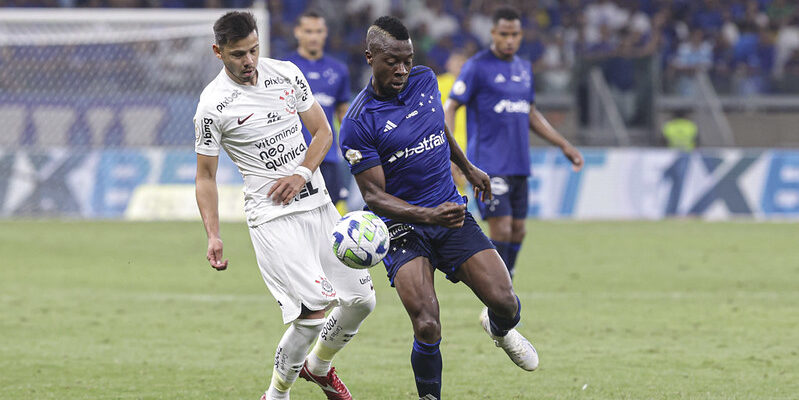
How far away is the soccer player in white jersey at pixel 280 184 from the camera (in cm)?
605

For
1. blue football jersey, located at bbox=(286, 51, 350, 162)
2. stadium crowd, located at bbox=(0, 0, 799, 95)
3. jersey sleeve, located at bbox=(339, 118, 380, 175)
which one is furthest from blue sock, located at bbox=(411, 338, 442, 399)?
stadium crowd, located at bbox=(0, 0, 799, 95)

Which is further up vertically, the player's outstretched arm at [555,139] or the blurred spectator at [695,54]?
the player's outstretched arm at [555,139]

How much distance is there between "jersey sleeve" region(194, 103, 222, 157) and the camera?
19.9ft

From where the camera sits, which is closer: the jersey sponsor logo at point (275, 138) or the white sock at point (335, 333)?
the jersey sponsor logo at point (275, 138)

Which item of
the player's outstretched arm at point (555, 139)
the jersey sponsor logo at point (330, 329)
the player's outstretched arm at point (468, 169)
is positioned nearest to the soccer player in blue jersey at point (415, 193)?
the player's outstretched arm at point (468, 169)

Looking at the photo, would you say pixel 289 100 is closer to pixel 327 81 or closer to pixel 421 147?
pixel 421 147

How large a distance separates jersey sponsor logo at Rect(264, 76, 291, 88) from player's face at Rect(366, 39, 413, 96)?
514mm

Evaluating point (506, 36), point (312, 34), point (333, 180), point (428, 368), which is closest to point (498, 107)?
point (506, 36)

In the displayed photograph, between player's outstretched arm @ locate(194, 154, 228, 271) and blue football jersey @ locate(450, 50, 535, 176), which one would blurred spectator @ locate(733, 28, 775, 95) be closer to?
blue football jersey @ locate(450, 50, 535, 176)

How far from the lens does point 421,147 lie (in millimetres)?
6207

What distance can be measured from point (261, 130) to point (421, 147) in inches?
35.5

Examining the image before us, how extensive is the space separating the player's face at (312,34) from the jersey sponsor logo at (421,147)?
4.51m

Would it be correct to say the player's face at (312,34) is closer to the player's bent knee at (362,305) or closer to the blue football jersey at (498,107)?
the blue football jersey at (498,107)

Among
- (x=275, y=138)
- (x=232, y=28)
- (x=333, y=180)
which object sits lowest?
(x=333, y=180)
